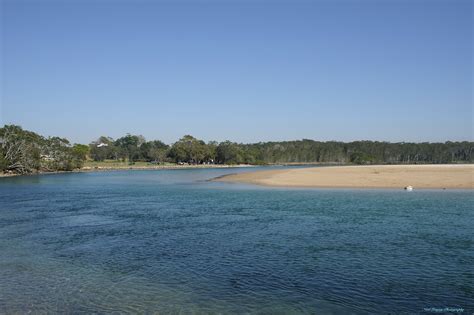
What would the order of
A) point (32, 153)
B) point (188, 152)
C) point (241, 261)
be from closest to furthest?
point (241, 261) < point (32, 153) < point (188, 152)

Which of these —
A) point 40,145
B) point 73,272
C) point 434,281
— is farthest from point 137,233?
point 40,145

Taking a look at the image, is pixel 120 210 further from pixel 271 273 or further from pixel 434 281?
pixel 434 281

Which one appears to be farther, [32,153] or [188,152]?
[188,152]

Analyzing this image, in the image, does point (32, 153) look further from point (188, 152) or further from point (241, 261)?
point (241, 261)

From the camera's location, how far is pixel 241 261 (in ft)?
49.5

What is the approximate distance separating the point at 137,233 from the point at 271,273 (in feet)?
31.5

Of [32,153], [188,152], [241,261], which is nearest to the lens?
[241,261]

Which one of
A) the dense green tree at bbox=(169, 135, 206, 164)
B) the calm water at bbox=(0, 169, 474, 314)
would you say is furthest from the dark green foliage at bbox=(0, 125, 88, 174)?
the calm water at bbox=(0, 169, 474, 314)

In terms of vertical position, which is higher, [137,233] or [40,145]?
[40,145]

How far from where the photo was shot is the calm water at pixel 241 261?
10992mm

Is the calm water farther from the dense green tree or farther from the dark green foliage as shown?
the dense green tree

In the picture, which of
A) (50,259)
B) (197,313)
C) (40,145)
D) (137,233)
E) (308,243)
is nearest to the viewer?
(197,313)

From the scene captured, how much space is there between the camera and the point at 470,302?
35.0ft

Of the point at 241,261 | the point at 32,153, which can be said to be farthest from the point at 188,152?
the point at 241,261
